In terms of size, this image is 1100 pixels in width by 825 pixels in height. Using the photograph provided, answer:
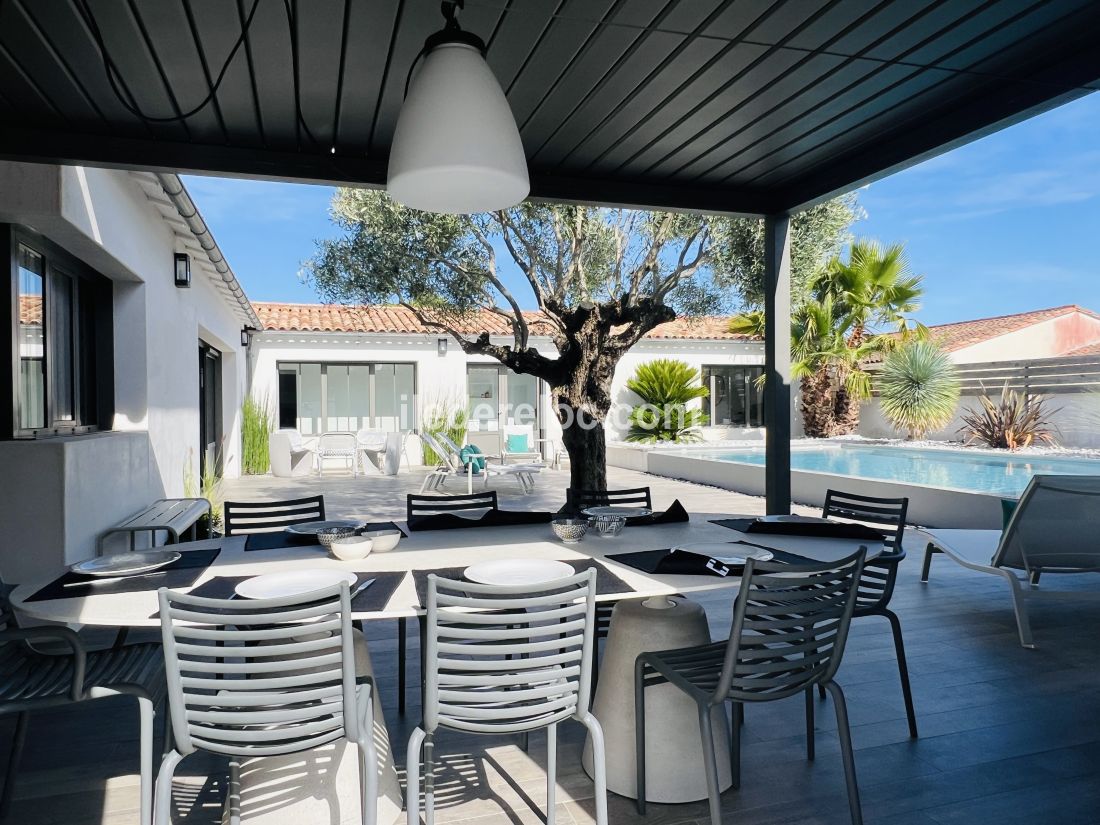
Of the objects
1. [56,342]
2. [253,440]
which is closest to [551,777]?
[56,342]

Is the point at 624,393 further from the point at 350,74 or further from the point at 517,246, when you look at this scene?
the point at 350,74

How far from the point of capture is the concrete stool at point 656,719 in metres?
2.32

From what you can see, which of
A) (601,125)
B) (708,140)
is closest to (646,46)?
(601,125)

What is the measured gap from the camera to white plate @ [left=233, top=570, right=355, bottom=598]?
6.41ft

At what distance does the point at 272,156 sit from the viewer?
3477mm

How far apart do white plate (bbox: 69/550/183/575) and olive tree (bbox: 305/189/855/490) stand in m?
3.75

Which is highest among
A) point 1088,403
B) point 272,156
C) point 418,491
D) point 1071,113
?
point 1071,113

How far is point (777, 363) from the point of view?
447cm

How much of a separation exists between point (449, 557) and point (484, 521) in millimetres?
633

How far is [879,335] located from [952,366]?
1.36m

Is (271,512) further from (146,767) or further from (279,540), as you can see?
(146,767)

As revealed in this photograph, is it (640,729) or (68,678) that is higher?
(68,678)

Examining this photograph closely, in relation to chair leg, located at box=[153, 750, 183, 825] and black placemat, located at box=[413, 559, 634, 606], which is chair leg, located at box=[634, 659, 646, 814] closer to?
black placemat, located at box=[413, 559, 634, 606]

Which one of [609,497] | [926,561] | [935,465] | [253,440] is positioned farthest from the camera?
[253,440]
